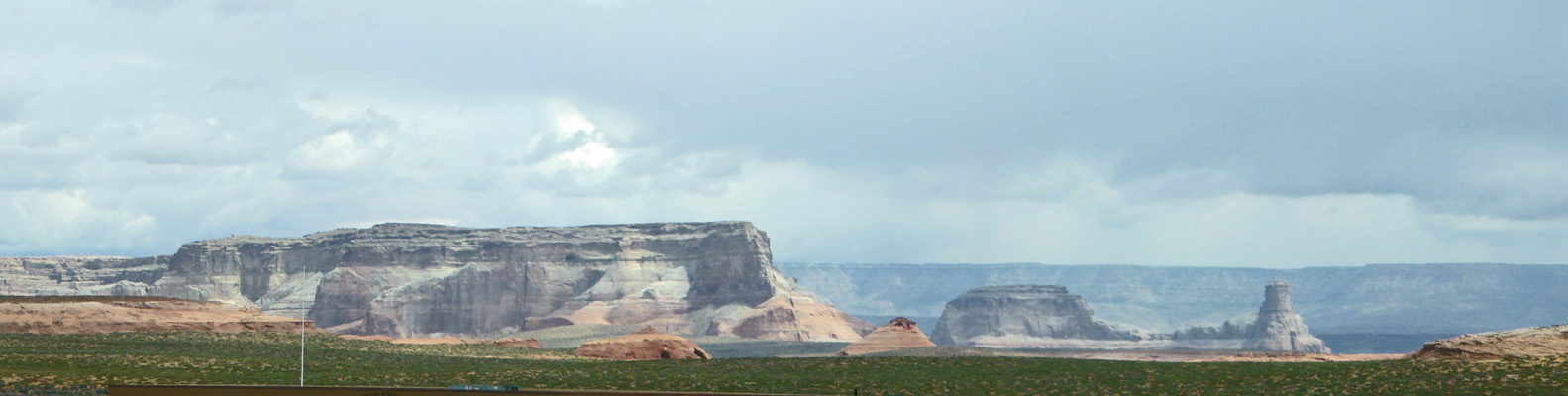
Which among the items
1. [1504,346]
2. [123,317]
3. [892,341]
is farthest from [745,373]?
[892,341]

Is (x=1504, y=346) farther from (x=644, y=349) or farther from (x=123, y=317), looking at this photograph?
(x=123, y=317)

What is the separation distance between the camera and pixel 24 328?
95125 mm

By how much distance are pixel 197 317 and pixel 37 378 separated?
42712 mm

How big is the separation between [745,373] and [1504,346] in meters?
40.0

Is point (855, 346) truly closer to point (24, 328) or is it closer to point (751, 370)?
point (751, 370)

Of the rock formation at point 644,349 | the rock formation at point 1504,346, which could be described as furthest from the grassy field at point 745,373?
the rock formation at point 644,349

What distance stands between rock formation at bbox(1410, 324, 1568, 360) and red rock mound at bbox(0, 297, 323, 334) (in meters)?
82.9

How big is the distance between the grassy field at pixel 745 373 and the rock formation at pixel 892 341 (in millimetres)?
60184

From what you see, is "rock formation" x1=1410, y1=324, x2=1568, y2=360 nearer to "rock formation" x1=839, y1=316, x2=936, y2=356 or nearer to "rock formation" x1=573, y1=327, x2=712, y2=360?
"rock formation" x1=573, y1=327, x2=712, y2=360

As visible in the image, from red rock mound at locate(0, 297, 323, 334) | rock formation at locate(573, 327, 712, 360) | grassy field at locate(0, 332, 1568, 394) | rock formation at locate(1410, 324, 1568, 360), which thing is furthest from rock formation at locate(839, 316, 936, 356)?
rock formation at locate(1410, 324, 1568, 360)

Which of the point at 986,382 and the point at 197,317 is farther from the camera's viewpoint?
the point at 197,317

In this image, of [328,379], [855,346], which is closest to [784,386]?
[328,379]

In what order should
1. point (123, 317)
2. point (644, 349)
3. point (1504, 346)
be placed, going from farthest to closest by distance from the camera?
point (644, 349)
point (123, 317)
point (1504, 346)

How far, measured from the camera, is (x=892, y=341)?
512 ft
